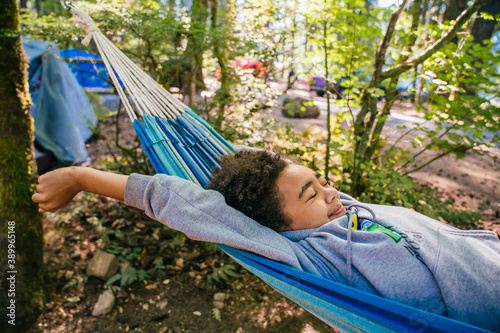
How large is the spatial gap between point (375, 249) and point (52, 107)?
4120 mm

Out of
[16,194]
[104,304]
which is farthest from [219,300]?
[16,194]

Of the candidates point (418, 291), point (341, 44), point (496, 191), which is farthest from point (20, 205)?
point (496, 191)

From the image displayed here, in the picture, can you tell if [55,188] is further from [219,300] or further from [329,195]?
[219,300]

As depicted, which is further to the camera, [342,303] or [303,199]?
[303,199]

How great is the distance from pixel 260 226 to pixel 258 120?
152 cm

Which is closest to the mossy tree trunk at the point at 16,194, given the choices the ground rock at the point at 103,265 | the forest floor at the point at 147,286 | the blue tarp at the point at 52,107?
the forest floor at the point at 147,286

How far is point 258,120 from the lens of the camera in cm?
249

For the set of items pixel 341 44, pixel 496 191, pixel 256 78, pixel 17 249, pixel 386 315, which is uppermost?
pixel 341 44

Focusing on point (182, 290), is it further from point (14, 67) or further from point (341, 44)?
point (341, 44)

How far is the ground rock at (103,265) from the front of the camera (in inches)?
79.2

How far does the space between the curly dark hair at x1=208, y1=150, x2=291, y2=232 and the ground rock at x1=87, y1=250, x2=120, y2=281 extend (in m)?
1.26

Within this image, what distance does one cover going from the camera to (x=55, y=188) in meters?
1.02

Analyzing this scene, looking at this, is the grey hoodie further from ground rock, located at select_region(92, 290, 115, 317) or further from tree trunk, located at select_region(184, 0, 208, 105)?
tree trunk, located at select_region(184, 0, 208, 105)

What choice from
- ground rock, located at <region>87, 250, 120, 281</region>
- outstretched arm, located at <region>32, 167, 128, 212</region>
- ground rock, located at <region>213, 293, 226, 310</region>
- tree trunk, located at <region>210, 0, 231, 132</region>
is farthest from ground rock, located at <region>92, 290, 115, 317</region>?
tree trunk, located at <region>210, 0, 231, 132</region>
